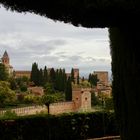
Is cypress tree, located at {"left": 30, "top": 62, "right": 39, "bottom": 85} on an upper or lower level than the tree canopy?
upper

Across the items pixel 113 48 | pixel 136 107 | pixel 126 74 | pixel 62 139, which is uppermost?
pixel 113 48

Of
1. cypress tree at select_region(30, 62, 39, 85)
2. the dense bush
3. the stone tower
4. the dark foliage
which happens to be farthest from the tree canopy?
cypress tree at select_region(30, 62, 39, 85)

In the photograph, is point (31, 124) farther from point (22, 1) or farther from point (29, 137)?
point (22, 1)

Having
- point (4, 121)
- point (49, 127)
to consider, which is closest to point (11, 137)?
point (4, 121)

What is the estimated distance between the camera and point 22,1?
169 inches

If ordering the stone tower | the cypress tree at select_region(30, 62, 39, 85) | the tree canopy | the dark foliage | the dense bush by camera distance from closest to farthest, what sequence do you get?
1. the tree canopy
2. the dark foliage
3. the dense bush
4. the stone tower
5. the cypress tree at select_region(30, 62, 39, 85)

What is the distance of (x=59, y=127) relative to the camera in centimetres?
1523

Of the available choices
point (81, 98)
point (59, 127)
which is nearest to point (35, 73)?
point (81, 98)

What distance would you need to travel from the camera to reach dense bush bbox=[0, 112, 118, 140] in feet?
45.5

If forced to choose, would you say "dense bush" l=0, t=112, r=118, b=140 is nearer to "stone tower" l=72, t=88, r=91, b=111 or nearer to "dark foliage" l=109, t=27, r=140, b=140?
"dark foliage" l=109, t=27, r=140, b=140

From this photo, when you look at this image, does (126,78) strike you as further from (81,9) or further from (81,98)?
(81,98)

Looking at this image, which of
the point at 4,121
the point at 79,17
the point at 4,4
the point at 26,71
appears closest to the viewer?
the point at 4,4

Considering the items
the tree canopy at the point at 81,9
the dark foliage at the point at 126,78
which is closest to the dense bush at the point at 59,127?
the dark foliage at the point at 126,78

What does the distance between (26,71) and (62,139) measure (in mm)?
154935
